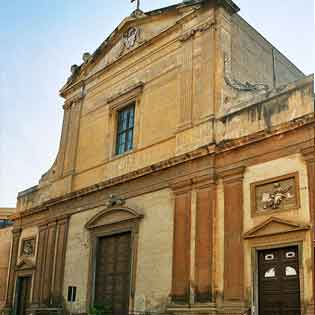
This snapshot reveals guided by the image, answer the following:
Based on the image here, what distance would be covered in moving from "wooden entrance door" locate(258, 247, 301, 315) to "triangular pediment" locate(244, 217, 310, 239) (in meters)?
0.39

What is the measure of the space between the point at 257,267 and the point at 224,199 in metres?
1.82

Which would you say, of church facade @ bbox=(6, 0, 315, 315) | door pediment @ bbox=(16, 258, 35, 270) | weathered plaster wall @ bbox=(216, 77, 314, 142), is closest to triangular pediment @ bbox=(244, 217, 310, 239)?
church facade @ bbox=(6, 0, 315, 315)

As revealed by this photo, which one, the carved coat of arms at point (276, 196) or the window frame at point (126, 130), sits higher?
the window frame at point (126, 130)

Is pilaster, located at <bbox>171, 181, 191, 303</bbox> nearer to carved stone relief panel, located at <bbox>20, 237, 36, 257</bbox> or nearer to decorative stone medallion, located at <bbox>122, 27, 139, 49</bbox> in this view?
decorative stone medallion, located at <bbox>122, 27, 139, 49</bbox>

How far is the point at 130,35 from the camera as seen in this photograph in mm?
17078

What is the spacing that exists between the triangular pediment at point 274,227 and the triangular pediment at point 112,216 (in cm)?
386

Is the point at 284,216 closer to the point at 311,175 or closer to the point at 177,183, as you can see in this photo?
the point at 311,175

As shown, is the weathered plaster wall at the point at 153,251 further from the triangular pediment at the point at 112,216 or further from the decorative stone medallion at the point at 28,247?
the decorative stone medallion at the point at 28,247

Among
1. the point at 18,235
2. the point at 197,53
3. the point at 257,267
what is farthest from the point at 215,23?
the point at 18,235

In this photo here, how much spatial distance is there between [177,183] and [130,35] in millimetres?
6399

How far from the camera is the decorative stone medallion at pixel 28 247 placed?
18306 millimetres

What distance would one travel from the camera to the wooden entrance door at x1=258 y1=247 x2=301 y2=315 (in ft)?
33.2

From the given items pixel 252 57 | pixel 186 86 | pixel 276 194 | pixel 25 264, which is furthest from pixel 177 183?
pixel 25 264

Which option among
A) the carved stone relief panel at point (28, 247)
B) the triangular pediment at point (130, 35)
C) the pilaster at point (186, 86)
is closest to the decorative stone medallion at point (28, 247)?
the carved stone relief panel at point (28, 247)
